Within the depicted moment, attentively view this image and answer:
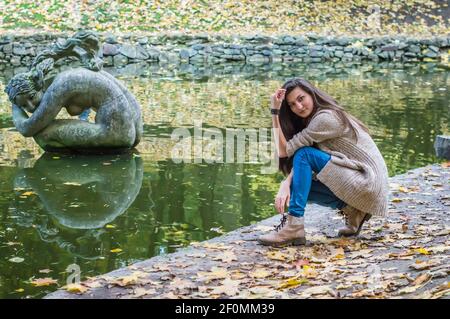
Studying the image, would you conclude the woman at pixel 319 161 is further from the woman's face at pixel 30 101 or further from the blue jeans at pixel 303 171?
the woman's face at pixel 30 101

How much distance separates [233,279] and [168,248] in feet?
4.14

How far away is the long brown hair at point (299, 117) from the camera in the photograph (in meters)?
5.53

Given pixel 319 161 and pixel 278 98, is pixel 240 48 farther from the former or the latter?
pixel 319 161

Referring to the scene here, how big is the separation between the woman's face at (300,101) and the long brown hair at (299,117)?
0.07 ft

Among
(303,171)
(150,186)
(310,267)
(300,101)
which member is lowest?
(310,267)

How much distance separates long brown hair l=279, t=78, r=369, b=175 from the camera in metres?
5.53

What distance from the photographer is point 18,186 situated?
8047 millimetres

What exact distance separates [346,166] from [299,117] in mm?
509

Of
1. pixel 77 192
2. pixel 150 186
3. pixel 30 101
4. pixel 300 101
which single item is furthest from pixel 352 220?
pixel 30 101

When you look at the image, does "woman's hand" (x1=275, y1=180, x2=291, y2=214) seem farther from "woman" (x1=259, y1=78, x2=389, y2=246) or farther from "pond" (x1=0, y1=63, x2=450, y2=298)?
"pond" (x1=0, y1=63, x2=450, y2=298)

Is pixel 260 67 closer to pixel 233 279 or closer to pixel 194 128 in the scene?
pixel 194 128

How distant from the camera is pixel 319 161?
17.9ft

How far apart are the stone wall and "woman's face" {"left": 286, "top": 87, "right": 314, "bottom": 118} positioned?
48.7ft

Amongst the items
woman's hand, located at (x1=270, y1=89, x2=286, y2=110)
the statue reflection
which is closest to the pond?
the statue reflection
